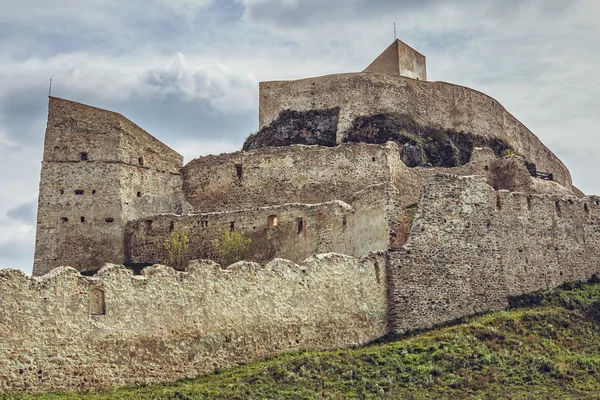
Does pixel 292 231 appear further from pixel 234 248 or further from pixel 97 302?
pixel 97 302

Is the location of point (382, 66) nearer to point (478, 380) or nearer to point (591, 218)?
point (591, 218)

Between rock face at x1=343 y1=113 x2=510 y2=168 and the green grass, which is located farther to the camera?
rock face at x1=343 y1=113 x2=510 y2=168

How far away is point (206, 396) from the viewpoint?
24.2m

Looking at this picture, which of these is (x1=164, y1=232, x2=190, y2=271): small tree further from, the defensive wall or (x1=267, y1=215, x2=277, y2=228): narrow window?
the defensive wall

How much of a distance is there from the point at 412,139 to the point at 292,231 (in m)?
11.7

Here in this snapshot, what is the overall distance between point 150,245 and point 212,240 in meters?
3.03

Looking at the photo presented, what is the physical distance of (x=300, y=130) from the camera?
4912 cm

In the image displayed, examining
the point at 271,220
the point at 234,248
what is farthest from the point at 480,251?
the point at 234,248

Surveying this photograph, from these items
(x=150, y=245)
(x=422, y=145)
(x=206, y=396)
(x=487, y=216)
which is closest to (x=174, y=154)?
(x=150, y=245)

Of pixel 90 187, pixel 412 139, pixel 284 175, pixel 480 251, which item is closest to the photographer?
pixel 480 251

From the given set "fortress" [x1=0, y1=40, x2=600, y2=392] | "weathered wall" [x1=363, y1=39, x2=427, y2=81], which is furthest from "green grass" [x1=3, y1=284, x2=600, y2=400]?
"weathered wall" [x1=363, y1=39, x2=427, y2=81]

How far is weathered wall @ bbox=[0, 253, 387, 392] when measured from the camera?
2408cm

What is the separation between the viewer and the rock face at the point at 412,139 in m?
46.8

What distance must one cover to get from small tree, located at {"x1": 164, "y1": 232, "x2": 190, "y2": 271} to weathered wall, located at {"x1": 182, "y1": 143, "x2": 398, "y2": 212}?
459 centimetres
